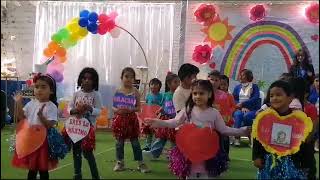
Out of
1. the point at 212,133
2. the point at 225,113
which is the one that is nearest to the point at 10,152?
the point at 212,133

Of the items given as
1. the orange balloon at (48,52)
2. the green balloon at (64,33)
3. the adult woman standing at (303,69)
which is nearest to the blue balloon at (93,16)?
the green balloon at (64,33)

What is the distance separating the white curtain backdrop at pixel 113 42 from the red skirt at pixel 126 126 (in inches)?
125

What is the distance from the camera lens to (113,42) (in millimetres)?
7133

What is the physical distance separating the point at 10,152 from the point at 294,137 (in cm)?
139

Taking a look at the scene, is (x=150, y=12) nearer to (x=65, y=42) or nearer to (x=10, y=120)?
(x=65, y=42)

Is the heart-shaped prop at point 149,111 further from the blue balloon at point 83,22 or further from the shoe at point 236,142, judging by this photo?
the blue balloon at point 83,22

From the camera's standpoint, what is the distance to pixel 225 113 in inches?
160

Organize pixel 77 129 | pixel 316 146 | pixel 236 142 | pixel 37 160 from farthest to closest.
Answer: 1. pixel 236 142
2. pixel 77 129
3. pixel 37 160
4. pixel 316 146

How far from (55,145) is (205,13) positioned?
4304 millimetres

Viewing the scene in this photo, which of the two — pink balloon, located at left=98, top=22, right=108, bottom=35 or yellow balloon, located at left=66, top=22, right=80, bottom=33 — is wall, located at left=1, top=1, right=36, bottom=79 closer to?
yellow balloon, located at left=66, top=22, right=80, bottom=33

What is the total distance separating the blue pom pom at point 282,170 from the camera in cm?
225

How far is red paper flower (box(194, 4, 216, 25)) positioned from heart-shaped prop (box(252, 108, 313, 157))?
4513 millimetres

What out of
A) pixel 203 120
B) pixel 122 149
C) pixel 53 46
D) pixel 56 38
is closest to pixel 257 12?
pixel 56 38

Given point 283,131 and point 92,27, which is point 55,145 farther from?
point 92,27
